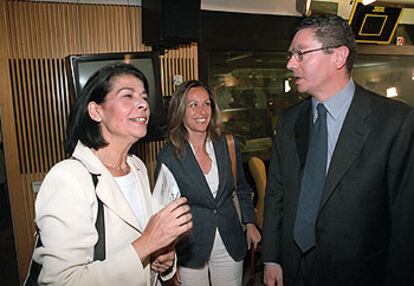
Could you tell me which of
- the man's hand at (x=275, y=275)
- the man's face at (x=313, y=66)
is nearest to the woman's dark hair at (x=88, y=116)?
the man's face at (x=313, y=66)

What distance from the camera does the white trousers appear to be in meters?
2.24

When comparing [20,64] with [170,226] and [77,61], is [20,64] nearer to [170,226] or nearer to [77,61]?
[77,61]

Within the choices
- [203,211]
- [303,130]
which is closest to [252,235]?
[203,211]

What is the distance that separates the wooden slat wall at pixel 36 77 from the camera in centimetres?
281

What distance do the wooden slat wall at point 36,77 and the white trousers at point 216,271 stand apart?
64.8 inches

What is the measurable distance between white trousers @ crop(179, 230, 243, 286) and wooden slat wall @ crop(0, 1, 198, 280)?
1.65m

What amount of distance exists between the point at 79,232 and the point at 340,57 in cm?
149

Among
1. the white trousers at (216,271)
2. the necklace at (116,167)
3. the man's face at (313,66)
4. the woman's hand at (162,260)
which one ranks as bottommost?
the white trousers at (216,271)

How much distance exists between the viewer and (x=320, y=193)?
1.67 metres

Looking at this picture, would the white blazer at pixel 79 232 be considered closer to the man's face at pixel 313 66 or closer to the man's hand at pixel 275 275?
the man's hand at pixel 275 275

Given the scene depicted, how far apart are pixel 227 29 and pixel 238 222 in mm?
2119

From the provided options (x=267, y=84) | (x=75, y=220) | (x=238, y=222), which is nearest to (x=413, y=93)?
(x=267, y=84)

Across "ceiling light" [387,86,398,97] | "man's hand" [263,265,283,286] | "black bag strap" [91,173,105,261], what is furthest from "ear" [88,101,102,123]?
"ceiling light" [387,86,398,97]

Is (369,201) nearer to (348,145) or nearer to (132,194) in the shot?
(348,145)
